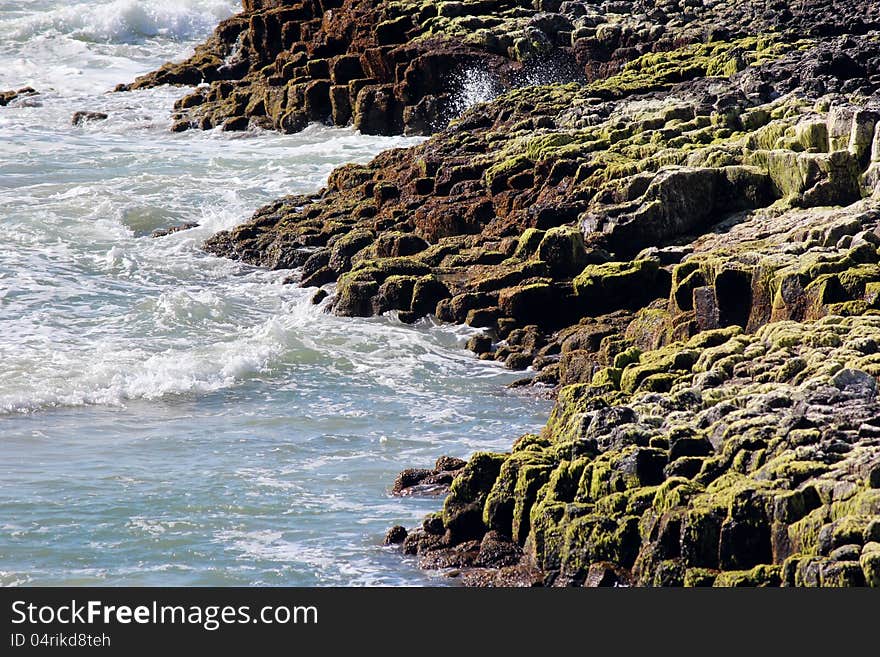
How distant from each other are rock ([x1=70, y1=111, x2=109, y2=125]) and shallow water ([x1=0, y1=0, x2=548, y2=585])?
583 cm

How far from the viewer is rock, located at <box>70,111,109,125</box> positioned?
37.8 meters

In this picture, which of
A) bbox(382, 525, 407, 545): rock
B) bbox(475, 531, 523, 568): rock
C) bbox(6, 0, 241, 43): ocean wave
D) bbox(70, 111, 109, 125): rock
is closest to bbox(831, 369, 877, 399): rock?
bbox(475, 531, 523, 568): rock

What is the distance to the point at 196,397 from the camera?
673 inches

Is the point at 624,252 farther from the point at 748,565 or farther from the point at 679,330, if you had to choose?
the point at 748,565

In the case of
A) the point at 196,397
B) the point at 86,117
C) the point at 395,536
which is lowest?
the point at 395,536

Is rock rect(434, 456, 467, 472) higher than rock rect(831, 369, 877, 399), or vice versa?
rock rect(831, 369, 877, 399)

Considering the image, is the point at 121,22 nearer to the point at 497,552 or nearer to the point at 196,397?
the point at 196,397

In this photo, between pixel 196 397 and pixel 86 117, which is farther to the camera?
pixel 86 117

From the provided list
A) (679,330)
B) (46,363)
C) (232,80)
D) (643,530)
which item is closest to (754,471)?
(643,530)

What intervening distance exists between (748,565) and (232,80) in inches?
1255

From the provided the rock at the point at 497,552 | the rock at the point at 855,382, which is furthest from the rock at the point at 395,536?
the rock at the point at 855,382

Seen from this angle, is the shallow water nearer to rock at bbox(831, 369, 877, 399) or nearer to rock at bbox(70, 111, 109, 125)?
rock at bbox(831, 369, 877, 399)

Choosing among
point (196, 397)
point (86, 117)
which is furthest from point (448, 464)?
point (86, 117)

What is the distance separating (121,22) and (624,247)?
35.1 m
